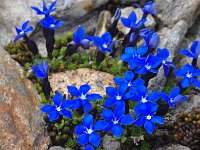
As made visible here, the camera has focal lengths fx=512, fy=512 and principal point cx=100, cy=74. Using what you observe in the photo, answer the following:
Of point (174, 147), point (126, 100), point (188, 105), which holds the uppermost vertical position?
point (126, 100)

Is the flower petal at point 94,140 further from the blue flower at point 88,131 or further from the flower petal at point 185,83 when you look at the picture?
the flower petal at point 185,83

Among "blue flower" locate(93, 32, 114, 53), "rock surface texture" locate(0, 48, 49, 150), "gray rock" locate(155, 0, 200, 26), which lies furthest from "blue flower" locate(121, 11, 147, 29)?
"rock surface texture" locate(0, 48, 49, 150)

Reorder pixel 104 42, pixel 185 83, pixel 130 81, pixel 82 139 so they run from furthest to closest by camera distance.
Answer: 1. pixel 104 42
2. pixel 185 83
3. pixel 130 81
4. pixel 82 139

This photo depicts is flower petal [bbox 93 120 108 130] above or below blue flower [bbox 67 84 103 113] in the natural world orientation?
below

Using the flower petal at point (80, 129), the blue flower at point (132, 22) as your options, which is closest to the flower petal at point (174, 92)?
the flower petal at point (80, 129)

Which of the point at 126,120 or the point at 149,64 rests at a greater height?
the point at 149,64

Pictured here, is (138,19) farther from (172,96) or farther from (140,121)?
(140,121)

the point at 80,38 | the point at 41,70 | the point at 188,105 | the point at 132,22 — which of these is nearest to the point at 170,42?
the point at 132,22

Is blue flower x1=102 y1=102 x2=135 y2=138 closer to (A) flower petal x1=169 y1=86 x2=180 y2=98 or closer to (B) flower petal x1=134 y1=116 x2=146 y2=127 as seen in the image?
(B) flower petal x1=134 y1=116 x2=146 y2=127
